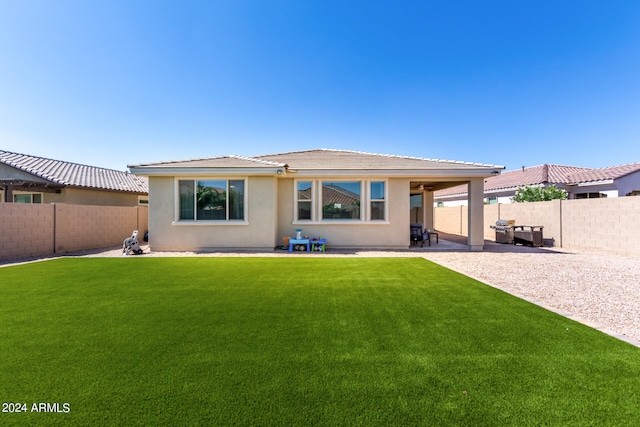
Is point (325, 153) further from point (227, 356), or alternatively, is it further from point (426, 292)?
point (227, 356)

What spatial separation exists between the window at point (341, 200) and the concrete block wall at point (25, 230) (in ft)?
33.4

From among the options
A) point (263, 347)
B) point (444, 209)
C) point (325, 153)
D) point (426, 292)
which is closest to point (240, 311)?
point (263, 347)

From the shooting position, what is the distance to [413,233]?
43.6 ft

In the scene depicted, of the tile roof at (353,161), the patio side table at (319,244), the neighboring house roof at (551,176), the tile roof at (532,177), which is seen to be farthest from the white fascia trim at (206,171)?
the neighboring house roof at (551,176)

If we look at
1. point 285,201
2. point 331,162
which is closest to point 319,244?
point 285,201

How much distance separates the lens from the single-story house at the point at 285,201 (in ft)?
37.7

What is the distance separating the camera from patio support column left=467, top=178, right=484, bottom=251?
12.0 metres

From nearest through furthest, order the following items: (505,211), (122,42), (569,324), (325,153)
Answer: (569,324), (122,42), (325,153), (505,211)

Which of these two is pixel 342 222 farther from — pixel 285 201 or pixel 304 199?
pixel 285 201

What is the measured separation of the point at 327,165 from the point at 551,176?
21.8 m

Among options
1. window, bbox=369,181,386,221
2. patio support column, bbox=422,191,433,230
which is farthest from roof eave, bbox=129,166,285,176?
patio support column, bbox=422,191,433,230

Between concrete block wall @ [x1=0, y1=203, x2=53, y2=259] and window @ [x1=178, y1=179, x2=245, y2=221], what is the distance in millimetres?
5147

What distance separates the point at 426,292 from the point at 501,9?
15039 mm

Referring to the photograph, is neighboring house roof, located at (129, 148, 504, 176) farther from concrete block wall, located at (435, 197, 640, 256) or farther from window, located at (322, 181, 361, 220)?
concrete block wall, located at (435, 197, 640, 256)
